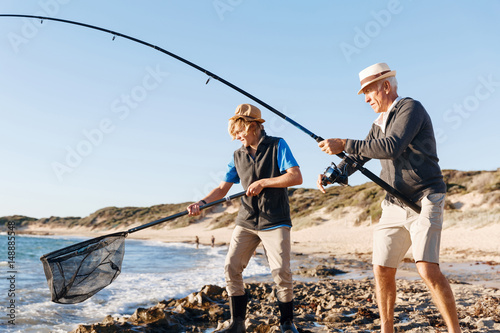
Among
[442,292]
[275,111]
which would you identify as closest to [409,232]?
[442,292]

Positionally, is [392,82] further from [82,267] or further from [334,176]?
[82,267]

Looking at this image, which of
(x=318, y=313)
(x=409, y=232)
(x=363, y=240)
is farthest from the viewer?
(x=363, y=240)

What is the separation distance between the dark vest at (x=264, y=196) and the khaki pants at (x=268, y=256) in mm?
85

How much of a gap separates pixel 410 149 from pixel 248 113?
1567mm

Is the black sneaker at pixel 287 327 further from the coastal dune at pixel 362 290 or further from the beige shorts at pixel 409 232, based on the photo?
the beige shorts at pixel 409 232

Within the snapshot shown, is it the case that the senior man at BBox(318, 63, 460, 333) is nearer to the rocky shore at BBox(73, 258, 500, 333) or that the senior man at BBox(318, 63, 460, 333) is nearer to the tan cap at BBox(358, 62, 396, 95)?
the tan cap at BBox(358, 62, 396, 95)

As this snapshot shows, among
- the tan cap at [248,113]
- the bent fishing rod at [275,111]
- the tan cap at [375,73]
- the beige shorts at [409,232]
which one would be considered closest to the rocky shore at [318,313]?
the beige shorts at [409,232]

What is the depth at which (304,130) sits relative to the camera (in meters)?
4.04

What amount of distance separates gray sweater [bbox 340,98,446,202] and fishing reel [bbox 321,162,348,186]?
1.50 ft

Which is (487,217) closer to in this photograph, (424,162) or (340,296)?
(340,296)

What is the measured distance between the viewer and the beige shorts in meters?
3.08

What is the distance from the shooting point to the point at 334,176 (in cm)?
375

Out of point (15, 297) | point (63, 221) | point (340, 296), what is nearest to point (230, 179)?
point (340, 296)

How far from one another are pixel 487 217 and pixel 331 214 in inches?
626
